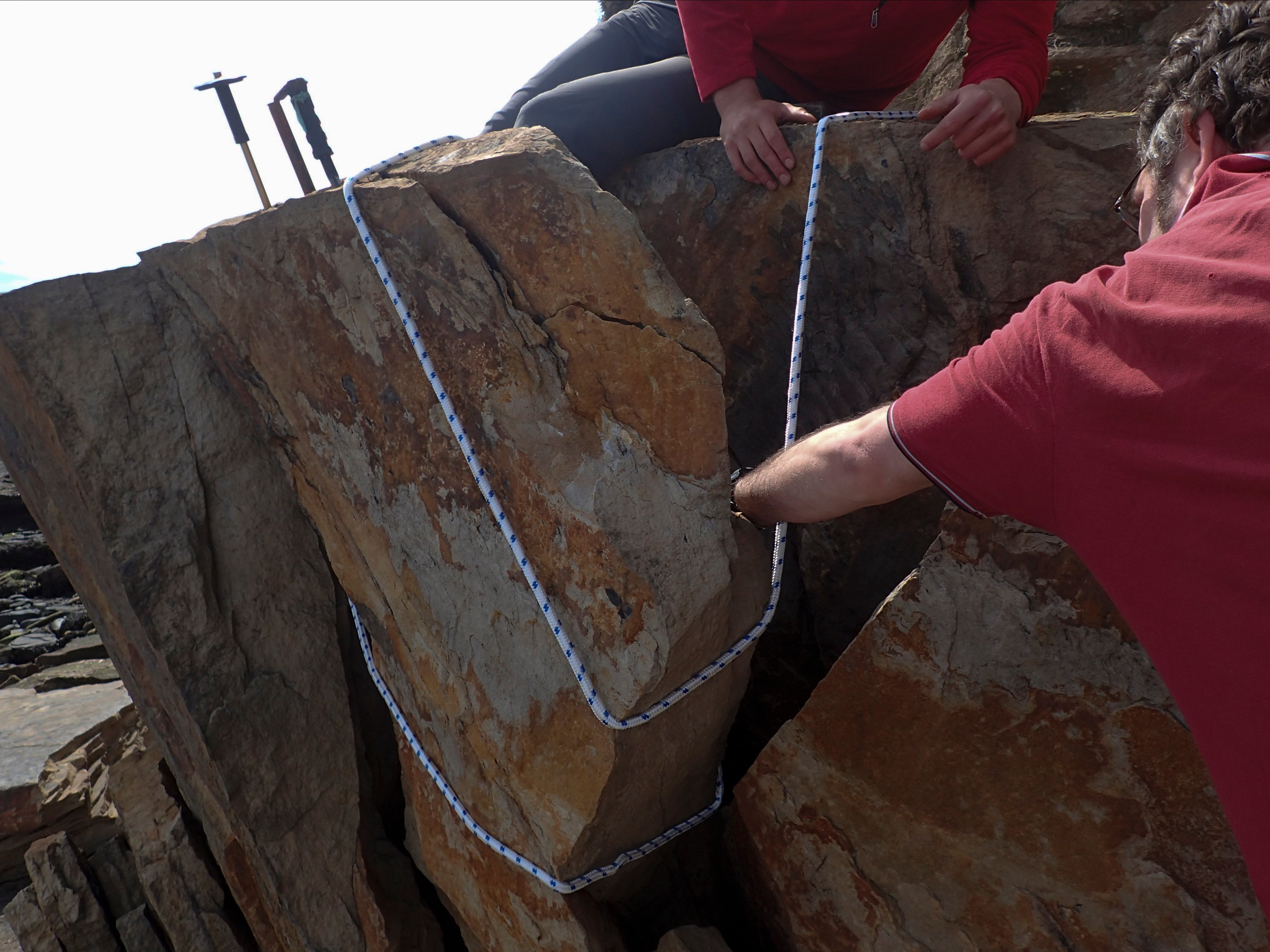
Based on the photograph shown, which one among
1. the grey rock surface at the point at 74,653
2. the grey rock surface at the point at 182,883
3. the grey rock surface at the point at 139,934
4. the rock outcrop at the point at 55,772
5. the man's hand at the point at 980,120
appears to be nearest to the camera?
the man's hand at the point at 980,120

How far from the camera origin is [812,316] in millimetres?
1986

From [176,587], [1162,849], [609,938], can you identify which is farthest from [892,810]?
[176,587]

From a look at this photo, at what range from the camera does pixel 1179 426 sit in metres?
0.95

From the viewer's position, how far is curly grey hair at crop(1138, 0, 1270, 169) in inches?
42.5

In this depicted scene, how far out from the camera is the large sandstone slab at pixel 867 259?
176 centimetres

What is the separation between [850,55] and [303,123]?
1366mm

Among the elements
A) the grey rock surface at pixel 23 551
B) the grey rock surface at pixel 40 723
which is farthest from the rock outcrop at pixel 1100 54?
the grey rock surface at pixel 23 551

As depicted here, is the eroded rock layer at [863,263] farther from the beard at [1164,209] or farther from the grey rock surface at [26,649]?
the grey rock surface at [26,649]

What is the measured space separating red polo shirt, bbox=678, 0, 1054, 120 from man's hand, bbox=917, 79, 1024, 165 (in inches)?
1.4

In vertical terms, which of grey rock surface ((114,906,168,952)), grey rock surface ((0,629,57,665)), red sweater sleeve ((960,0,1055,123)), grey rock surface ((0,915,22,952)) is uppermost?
red sweater sleeve ((960,0,1055,123))

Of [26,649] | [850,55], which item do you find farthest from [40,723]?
[850,55]

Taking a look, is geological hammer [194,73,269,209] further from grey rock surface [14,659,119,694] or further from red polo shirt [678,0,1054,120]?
grey rock surface [14,659,119,694]

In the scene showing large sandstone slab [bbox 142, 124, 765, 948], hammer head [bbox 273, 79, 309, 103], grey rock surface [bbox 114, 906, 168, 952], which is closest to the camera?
large sandstone slab [bbox 142, 124, 765, 948]

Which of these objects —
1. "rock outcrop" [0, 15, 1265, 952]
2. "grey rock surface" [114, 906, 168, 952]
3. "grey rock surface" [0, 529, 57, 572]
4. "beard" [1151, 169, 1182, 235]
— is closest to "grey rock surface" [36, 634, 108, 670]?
"grey rock surface" [0, 529, 57, 572]
